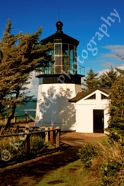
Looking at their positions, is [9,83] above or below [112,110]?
above

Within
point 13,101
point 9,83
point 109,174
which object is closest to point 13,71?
point 9,83

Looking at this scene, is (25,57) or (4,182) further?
(25,57)

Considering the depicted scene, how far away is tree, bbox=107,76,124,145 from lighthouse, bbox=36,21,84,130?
15017mm

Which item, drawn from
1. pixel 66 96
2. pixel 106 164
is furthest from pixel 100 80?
pixel 106 164

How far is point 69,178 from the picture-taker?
9359mm

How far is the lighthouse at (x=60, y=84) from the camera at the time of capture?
1023 inches

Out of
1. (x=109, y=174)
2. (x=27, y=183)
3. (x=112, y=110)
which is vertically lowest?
(x=27, y=183)

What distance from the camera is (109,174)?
24.8ft

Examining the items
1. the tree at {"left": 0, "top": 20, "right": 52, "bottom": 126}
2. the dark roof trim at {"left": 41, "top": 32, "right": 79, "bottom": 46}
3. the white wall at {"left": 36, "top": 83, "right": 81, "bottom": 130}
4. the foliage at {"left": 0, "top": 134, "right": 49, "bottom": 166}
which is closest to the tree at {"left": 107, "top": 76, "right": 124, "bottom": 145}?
the foliage at {"left": 0, "top": 134, "right": 49, "bottom": 166}

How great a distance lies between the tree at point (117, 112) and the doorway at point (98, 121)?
14.1m

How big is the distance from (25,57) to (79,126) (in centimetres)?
1099

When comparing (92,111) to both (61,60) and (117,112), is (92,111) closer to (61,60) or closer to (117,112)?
(61,60)

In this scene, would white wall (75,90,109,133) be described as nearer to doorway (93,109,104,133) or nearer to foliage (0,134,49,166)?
doorway (93,109,104,133)

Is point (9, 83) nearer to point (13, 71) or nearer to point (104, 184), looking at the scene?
point (13, 71)
